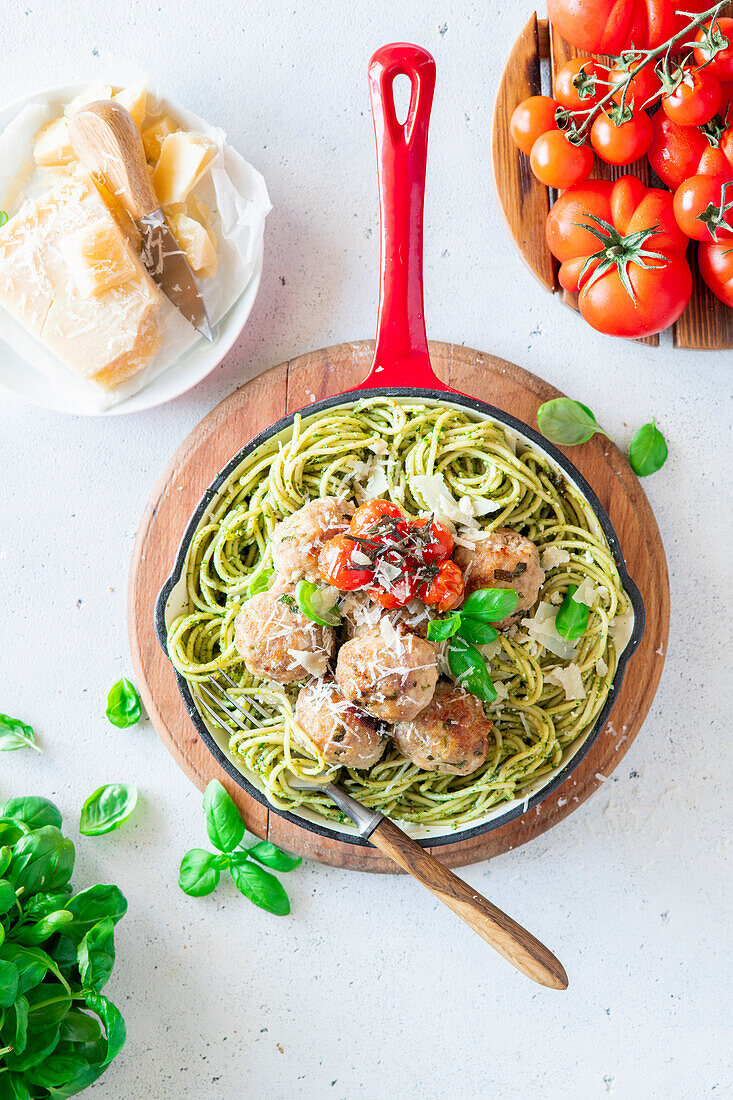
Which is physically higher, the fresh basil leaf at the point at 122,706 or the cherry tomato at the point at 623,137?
the cherry tomato at the point at 623,137

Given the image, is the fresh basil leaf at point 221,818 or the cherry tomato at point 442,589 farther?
the fresh basil leaf at point 221,818

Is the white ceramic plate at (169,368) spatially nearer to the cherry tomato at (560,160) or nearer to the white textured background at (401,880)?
the white textured background at (401,880)

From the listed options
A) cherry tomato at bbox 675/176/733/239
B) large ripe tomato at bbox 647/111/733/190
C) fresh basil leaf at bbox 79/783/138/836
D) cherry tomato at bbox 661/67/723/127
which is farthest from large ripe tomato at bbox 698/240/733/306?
fresh basil leaf at bbox 79/783/138/836

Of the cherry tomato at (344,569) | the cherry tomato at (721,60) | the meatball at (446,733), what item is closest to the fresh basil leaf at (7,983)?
the meatball at (446,733)

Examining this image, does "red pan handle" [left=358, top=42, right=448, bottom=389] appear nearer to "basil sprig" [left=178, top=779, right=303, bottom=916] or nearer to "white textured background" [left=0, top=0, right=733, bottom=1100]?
"white textured background" [left=0, top=0, right=733, bottom=1100]

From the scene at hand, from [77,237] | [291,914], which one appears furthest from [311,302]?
[291,914]

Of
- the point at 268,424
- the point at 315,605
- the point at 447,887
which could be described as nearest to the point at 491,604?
the point at 315,605
